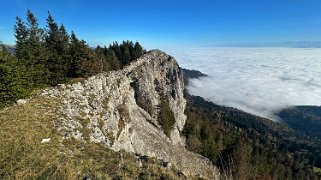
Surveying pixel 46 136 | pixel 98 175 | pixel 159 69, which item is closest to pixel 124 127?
pixel 46 136

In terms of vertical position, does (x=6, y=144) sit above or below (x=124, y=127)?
above

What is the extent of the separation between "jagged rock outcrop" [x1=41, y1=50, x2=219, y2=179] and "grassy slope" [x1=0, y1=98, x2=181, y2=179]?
7.95 ft

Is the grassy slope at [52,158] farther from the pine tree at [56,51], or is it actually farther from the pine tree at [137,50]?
the pine tree at [137,50]

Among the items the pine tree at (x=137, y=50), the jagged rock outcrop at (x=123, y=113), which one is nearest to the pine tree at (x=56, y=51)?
the jagged rock outcrop at (x=123, y=113)

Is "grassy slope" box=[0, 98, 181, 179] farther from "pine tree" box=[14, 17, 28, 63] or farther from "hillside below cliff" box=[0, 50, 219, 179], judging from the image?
"pine tree" box=[14, 17, 28, 63]

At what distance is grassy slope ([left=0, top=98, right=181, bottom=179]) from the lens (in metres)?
15.2

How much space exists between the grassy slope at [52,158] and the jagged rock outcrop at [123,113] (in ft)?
7.95

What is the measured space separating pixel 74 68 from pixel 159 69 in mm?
51385

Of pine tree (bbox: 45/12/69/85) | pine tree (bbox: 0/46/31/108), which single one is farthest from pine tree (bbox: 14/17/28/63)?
pine tree (bbox: 0/46/31/108)

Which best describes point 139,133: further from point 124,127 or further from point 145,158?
point 145,158

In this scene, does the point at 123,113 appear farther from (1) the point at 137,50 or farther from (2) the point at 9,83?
(1) the point at 137,50

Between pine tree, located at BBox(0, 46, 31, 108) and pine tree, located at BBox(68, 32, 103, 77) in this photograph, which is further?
pine tree, located at BBox(68, 32, 103, 77)

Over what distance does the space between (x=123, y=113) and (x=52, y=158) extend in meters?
29.8

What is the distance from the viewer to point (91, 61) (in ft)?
195
